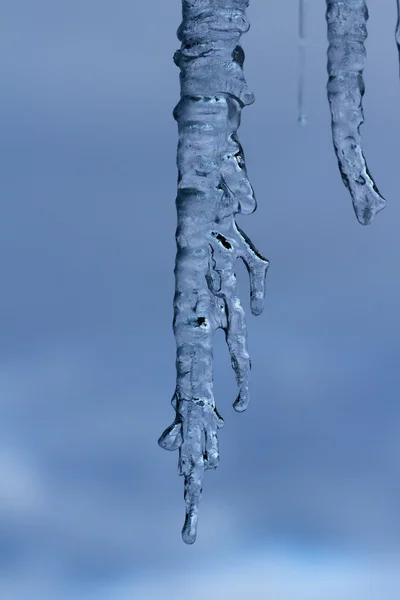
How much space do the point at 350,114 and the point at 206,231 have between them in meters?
0.80

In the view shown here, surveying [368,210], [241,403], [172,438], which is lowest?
[172,438]

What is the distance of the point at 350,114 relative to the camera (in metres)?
4.59

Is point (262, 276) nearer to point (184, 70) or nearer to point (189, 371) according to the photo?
point (189, 371)

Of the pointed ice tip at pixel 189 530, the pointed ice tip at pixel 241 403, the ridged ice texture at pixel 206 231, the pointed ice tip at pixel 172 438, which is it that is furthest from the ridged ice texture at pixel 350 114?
the pointed ice tip at pixel 189 530

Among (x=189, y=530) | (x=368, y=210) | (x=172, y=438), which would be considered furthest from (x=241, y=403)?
(x=368, y=210)

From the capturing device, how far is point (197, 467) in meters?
4.11

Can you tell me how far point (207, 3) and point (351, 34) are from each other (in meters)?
0.65

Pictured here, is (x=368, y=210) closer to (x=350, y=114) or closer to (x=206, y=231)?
(x=350, y=114)

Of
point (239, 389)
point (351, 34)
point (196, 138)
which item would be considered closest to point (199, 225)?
point (196, 138)

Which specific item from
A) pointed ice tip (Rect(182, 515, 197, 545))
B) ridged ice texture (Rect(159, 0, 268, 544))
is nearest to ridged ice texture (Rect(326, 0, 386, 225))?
ridged ice texture (Rect(159, 0, 268, 544))

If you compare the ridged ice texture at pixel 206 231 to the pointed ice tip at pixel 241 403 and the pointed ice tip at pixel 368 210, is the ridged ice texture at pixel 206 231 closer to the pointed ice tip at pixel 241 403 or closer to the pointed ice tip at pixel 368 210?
the pointed ice tip at pixel 241 403

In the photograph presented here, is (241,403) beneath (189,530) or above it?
above

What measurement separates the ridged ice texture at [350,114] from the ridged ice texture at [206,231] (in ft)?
1.46

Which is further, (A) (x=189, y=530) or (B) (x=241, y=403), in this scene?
(B) (x=241, y=403)
